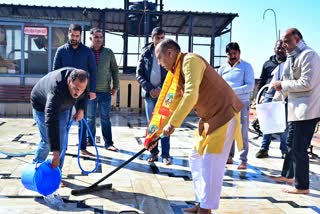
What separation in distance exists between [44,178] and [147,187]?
1.06 meters

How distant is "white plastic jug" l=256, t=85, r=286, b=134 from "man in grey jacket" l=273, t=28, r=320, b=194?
0.21 meters

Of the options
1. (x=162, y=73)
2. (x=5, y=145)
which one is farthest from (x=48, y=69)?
(x=162, y=73)

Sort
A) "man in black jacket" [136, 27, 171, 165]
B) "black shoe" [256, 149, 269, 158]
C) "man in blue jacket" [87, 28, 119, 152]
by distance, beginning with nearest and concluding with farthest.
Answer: "man in black jacket" [136, 27, 171, 165] < "man in blue jacket" [87, 28, 119, 152] < "black shoe" [256, 149, 269, 158]

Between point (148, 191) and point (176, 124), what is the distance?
4.05 feet

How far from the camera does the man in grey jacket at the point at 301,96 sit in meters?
3.68

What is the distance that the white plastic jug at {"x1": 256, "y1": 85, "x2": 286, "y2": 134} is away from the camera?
13.5 feet

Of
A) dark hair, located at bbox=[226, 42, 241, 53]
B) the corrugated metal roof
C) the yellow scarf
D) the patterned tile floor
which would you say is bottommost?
the patterned tile floor

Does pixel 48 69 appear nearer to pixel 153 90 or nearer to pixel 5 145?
pixel 5 145

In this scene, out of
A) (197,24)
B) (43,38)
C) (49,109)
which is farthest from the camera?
(197,24)

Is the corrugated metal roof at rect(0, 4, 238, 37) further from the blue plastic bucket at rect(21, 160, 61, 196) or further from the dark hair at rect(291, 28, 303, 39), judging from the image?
the blue plastic bucket at rect(21, 160, 61, 196)

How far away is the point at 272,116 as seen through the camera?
417cm

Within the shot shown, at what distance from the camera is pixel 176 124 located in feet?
9.24

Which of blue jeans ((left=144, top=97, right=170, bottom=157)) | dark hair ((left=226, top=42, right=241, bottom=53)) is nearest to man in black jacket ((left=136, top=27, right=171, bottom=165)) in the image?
blue jeans ((left=144, top=97, right=170, bottom=157))

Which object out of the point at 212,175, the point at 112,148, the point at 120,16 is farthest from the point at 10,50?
the point at 212,175
